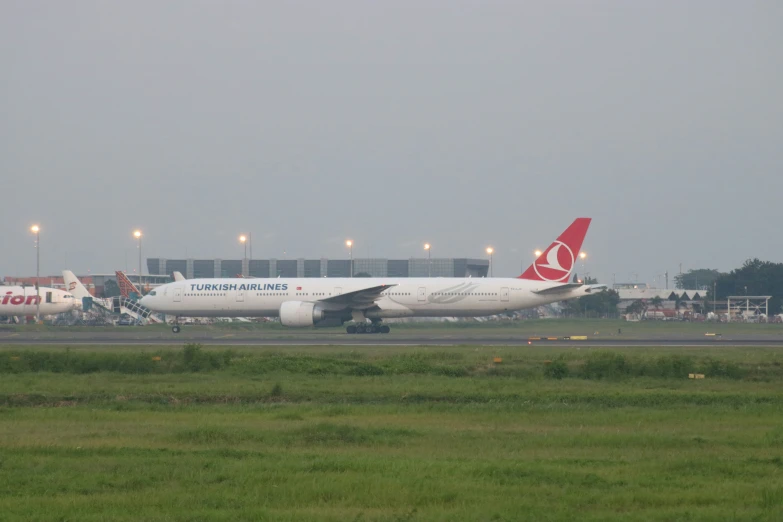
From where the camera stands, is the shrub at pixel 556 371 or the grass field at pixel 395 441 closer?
the grass field at pixel 395 441

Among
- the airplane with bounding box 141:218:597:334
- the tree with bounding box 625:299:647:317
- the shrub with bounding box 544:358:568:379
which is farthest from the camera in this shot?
the tree with bounding box 625:299:647:317

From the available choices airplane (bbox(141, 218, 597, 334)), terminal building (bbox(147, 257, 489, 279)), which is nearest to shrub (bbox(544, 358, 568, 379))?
airplane (bbox(141, 218, 597, 334))

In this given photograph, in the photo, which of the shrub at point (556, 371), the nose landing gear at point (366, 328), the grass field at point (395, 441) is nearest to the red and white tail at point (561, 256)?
the nose landing gear at point (366, 328)

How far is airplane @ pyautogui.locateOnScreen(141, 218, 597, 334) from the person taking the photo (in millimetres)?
49375

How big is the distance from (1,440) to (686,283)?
196735 mm

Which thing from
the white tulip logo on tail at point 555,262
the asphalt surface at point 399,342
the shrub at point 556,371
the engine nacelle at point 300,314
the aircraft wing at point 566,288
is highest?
the white tulip logo on tail at point 555,262

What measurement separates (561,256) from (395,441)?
38454mm

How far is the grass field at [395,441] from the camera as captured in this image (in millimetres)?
8898

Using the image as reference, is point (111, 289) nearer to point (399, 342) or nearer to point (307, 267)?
point (307, 267)

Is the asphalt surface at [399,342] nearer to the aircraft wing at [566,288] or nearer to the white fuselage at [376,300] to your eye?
the aircraft wing at [566,288]

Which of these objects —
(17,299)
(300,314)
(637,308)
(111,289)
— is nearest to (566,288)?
(300,314)

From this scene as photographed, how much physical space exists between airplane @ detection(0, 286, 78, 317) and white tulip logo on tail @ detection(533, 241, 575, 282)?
39.9 meters

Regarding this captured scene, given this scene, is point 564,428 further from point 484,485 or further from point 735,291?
point 735,291

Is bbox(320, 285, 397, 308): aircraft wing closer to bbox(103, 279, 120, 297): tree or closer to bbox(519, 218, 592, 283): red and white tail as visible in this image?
bbox(519, 218, 592, 283): red and white tail
